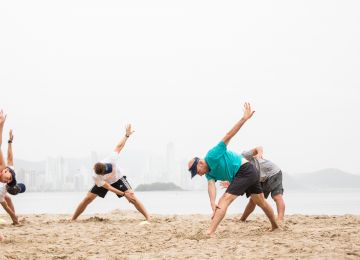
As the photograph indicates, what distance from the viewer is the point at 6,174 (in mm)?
8117

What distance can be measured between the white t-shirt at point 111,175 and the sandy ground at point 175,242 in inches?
33.0

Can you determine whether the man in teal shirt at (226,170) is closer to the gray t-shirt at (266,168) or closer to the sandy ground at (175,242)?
the sandy ground at (175,242)

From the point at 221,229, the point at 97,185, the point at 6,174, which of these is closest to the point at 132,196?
the point at 97,185

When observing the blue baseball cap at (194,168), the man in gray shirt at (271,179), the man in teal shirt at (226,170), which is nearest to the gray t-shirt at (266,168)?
the man in gray shirt at (271,179)

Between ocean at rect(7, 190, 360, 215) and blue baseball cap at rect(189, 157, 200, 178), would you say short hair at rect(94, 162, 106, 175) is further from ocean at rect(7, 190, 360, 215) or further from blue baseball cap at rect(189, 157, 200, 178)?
ocean at rect(7, 190, 360, 215)

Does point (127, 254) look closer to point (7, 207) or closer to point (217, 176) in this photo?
point (217, 176)

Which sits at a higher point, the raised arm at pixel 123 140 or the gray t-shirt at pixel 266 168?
the raised arm at pixel 123 140

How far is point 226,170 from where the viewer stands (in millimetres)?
7875

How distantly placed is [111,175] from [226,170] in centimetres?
336

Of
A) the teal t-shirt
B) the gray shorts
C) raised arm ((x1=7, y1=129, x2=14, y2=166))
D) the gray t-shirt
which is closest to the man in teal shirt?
the teal t-shirt

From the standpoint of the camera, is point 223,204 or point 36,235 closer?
point 223,204

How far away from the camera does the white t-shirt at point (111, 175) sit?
10.4m

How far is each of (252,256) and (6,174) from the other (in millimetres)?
3741

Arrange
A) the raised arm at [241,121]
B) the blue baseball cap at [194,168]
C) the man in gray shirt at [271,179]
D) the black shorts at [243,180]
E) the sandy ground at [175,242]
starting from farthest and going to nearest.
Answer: the man in gray shirt at [271,179]
the black shorts at [243,180]
the blue baseball cap at [194,168]
the raised arm at [241,121]
the sandy ground at [175,242]
